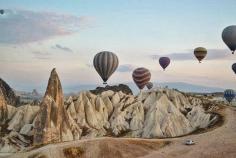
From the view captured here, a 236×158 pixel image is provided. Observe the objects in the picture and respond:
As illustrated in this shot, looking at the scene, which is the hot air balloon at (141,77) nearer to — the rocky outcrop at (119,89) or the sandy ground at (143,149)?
the rocky outcrop at (119,89)

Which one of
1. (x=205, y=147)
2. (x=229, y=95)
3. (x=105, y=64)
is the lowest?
(x=205, y=147)

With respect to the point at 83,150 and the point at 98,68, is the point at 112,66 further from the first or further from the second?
the point at 83,150

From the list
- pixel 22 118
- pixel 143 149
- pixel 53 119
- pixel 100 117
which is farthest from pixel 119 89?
pixel 143 149

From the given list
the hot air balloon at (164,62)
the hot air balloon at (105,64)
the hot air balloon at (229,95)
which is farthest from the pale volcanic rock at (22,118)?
the hot air balloon at (229,95)

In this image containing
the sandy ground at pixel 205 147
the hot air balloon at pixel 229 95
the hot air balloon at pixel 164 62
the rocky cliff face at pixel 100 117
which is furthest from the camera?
the hot air balloon at pixel 229 95

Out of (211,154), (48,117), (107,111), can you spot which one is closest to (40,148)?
(211,154)

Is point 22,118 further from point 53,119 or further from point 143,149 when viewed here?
point 143,149

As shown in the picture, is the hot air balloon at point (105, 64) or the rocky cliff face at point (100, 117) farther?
the hot air balloon at point (105, 64)

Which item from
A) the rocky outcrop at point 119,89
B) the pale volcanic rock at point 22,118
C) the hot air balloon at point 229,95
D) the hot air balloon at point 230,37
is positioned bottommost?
the pale volcanic rock at point 22,118
